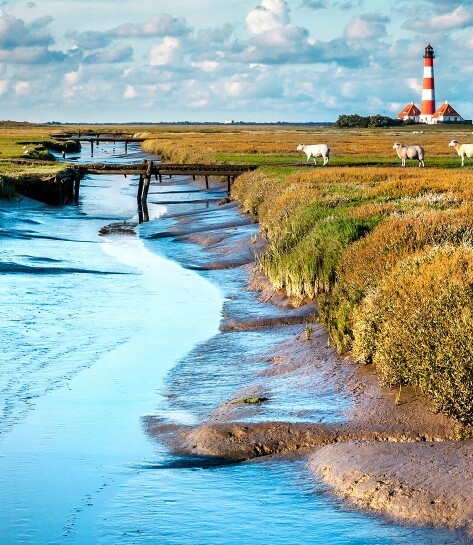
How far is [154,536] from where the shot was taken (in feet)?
27.9

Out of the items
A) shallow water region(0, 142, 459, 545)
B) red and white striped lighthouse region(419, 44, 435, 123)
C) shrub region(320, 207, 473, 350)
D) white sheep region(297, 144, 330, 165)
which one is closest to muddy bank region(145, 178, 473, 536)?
shallow water region(0, 142, 459, 545)

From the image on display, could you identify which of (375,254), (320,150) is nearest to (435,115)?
(320,150)

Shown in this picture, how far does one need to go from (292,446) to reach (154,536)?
2662 mm

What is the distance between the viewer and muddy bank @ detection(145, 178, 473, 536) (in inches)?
347

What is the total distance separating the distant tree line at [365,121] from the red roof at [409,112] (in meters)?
2.98

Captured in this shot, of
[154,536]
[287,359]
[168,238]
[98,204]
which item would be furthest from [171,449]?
[98,204]

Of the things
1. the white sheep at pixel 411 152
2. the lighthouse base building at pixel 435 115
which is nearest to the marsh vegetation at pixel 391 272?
the white sheep at pixel 411 152

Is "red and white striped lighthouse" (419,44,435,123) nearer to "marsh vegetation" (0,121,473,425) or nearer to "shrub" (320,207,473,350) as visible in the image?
"marsh vegetation" (0,121,473,425)

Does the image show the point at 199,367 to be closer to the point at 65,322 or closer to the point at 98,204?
the point at 65,322

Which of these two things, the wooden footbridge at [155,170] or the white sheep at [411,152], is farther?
the white sheep at [411,152]

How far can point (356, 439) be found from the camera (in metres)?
10.7

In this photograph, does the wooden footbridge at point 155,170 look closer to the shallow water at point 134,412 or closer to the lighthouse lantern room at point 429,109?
the shallow water at point 134,412

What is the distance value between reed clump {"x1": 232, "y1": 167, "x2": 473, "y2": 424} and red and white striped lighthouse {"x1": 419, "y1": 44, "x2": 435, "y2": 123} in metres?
112

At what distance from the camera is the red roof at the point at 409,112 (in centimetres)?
18012
